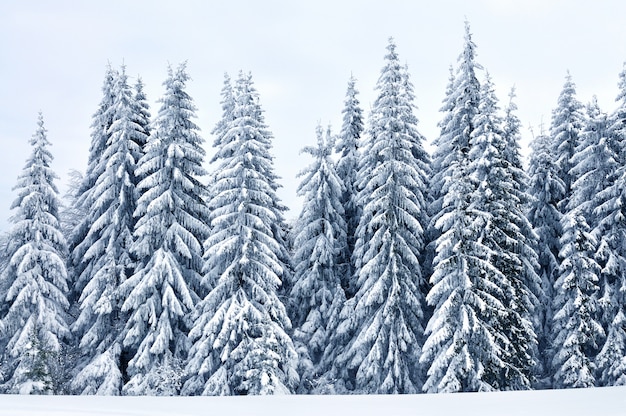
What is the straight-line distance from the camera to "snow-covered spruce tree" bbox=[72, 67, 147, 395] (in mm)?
24238

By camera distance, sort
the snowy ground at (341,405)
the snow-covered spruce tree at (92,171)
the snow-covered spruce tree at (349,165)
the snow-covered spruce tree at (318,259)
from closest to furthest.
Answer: the snowy ground at (341,405)
the snow-covered spruce tree at (318,259)
the snow-covered spruce tree at (92,171)
the snow-covered spruce tree at (349,165)

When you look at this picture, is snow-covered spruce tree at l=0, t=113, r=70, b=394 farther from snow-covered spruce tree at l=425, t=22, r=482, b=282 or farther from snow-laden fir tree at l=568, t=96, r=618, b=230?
snow-laden fir tree at l=568, t=96, r=618, b=230

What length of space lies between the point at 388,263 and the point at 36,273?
17.7 metres

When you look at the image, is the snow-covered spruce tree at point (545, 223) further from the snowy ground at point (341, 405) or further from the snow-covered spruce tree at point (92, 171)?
the snowy ground at point (341, 405)

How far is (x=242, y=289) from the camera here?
23.9 meters

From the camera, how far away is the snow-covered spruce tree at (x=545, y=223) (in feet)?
95.1

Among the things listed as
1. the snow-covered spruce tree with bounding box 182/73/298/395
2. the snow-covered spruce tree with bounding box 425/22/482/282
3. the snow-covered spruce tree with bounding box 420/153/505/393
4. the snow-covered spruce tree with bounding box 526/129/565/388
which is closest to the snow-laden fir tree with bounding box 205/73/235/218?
the snow-covered spruce tree with bounding box 182/73/298/395

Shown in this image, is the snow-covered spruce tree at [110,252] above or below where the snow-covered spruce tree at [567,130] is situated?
below

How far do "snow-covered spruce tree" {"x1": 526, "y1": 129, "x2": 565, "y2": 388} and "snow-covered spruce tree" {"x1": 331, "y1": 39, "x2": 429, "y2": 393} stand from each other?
776 centimetres

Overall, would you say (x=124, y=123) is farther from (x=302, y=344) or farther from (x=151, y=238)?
(x=302, y=344)

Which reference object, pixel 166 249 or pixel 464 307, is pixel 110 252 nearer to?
pixel 166 249

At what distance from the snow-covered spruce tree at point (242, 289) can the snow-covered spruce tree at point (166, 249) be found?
1097mm

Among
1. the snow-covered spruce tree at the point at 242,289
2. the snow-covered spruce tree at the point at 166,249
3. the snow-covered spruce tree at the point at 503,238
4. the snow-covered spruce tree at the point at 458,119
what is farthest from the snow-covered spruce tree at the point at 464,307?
the snow-covered spruce tree at the point at 166,249

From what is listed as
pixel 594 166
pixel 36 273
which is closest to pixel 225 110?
pixel 36 273
